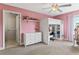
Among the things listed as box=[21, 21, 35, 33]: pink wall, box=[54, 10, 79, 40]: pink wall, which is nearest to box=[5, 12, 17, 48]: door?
box=[21, 21, 35, 33]: pink wall

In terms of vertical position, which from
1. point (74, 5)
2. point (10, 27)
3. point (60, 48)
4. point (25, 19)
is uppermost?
point (74, 5)

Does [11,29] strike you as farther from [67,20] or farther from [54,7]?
[67,20]

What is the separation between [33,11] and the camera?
2365mm

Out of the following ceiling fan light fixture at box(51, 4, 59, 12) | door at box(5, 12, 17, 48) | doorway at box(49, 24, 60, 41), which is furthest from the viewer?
doorway at box(49, 24, 60, 41)

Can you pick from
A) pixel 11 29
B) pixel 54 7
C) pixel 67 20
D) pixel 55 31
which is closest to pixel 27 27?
pixel 11 29

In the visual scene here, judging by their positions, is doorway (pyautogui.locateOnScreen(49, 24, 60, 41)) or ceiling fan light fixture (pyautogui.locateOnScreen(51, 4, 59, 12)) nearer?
ceiling fan light fixture (pyautogui.locateOnScreen(51, 4, 59, 12))

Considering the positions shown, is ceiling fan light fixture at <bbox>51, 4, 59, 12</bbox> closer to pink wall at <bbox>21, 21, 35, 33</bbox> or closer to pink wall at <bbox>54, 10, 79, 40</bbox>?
pink wall at <bbox>54, 10, 79, 40</bbox>

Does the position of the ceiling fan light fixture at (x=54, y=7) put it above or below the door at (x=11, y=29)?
above

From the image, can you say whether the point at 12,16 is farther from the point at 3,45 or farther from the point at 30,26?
the point at 3,45

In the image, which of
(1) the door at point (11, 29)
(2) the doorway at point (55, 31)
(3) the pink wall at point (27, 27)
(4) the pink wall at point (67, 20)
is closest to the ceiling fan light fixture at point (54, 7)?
(4) the pink wall at point (67, 20)

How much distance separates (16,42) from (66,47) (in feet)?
3.88

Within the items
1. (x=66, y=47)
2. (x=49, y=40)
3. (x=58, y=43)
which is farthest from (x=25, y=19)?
(x=66, y=47)

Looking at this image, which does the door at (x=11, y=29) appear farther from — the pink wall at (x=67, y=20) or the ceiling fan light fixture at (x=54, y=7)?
the pink wall at (x=67, y=20)

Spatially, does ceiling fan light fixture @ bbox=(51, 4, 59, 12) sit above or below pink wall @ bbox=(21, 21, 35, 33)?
above
